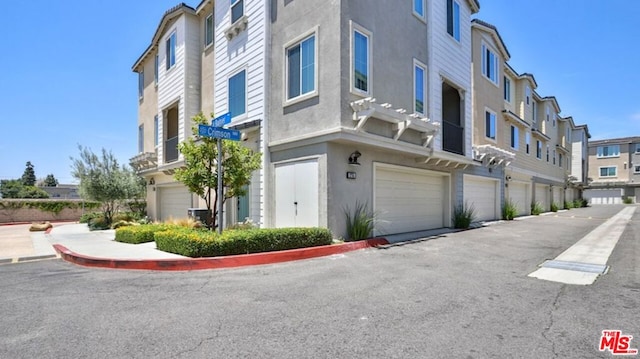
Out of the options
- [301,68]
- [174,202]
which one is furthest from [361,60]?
[174,202]

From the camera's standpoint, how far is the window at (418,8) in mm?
12414

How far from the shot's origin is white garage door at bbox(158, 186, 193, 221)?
55.6 feet

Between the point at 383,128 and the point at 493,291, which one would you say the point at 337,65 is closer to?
the point at 383,128

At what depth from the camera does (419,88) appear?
12516 millimetres

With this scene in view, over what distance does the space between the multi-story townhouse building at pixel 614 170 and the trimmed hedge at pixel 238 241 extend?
57.7 m

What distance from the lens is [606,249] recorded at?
8.84 meters

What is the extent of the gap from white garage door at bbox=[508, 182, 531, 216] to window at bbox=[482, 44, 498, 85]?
678 centimetres

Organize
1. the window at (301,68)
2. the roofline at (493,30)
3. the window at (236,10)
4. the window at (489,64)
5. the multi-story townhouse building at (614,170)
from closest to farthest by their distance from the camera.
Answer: the window at (301,68) → the window at (236,10) → the roofline at (493,30) → the window at (489,64) → the multi-story townhouse building at (614,170)

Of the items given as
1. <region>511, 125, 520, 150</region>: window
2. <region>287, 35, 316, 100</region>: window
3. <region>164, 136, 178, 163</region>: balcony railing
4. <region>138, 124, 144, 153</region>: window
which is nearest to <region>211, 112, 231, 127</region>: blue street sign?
<region>287, 35, 316, 100</region>: window

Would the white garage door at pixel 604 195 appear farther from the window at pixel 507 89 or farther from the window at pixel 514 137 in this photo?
the window at pixel 507 89

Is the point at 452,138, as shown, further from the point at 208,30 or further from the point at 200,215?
the point at 208,30

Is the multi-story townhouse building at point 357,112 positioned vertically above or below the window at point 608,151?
below

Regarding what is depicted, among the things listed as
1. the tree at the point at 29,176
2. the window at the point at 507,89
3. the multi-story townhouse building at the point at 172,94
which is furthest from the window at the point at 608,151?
the tree at the point at 29,176

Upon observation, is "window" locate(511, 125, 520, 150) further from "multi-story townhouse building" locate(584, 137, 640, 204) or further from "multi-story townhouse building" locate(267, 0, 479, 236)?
"multi-story townhouse building" locate(584, 137, 640, 204)
